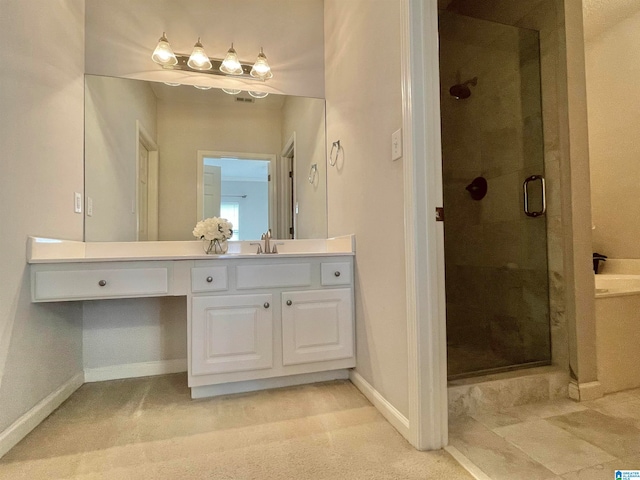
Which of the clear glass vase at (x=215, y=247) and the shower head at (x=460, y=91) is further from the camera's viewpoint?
the shower head at (x=460, y=91)

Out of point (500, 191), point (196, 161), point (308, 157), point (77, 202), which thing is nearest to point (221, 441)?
point (77, 202)

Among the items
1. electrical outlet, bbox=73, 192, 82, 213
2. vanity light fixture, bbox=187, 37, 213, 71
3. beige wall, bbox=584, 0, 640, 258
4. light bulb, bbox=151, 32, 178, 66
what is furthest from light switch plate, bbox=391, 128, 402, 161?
beige wall, bbox=584, 0, 640, 258

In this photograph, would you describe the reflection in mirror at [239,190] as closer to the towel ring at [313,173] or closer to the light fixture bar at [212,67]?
the towel ring at [313,173]

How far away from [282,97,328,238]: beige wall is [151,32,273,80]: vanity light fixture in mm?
278

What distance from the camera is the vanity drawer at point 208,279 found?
1.66 metres

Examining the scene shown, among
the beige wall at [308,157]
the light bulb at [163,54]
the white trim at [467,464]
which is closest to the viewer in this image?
the white trim at [467,464]

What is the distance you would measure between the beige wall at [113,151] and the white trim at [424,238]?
5.75 ft

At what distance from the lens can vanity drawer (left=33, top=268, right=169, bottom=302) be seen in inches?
58.4

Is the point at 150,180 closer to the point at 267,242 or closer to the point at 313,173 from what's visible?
the point at 267,242

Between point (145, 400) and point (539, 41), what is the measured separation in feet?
9.71

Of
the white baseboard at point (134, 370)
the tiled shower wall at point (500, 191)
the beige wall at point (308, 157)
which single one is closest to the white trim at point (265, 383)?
the white baseboard at point (134, 370)

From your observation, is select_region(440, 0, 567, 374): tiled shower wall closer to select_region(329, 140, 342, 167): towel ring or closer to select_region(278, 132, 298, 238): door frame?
select_region(329, 140, 342, 167): towel ring

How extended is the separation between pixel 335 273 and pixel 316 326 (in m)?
0.32

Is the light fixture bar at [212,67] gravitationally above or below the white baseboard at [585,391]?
above
